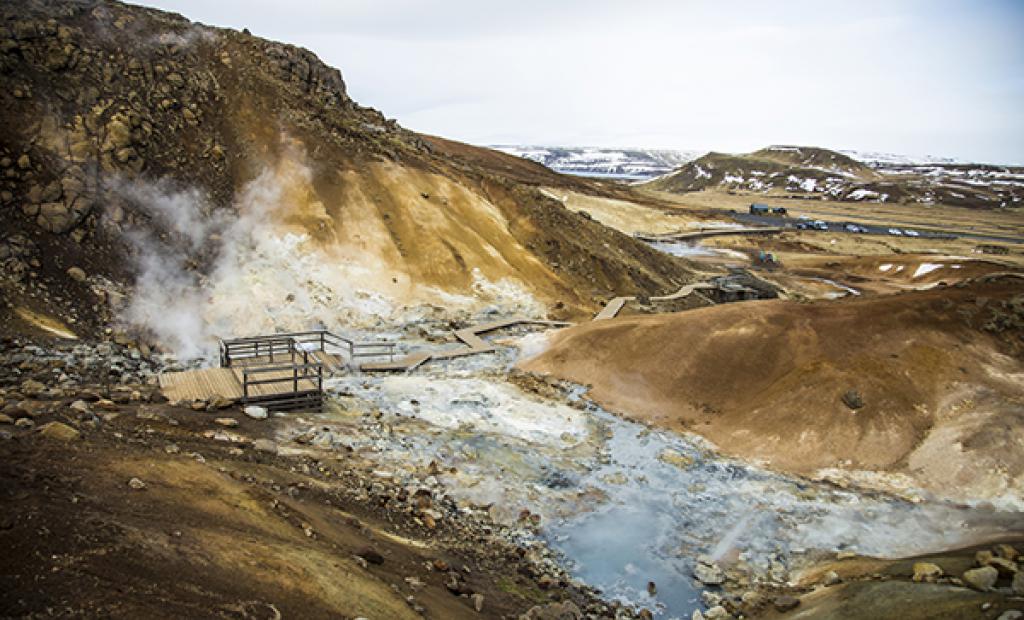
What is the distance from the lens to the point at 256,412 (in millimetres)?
16359

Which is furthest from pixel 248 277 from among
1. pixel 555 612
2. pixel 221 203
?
pixel 555 612

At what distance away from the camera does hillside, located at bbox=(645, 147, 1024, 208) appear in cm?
14525

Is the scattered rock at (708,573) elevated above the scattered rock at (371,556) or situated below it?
below

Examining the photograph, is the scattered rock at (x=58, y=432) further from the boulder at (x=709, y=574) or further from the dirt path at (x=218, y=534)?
the boulder at (x=709, y=574)

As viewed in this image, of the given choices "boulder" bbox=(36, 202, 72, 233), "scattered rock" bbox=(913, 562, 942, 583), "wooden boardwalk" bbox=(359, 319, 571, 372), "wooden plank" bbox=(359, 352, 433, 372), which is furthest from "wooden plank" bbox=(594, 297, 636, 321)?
"boulder" bbox=(36, 202, 72, 233)

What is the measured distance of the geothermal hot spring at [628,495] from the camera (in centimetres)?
1468

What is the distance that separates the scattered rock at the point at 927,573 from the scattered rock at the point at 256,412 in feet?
46.3

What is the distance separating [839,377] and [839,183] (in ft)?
528

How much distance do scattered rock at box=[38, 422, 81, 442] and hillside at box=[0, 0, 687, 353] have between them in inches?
425

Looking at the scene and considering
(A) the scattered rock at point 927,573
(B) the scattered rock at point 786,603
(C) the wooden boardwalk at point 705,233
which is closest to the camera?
(A) the scattered rock at point 927,573

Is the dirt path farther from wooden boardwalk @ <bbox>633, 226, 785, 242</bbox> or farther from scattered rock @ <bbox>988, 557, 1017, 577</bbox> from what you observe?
wooden boardwalk @ <bbox>633, 226, 785, 242</bbox>

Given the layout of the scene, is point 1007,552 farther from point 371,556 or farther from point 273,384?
point 273,384

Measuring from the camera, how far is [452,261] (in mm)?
33656

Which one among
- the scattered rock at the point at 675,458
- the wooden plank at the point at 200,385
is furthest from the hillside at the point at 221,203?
the scattered rock at the point at 675,458
